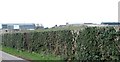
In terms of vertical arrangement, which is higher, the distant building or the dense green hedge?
the dense green hedge

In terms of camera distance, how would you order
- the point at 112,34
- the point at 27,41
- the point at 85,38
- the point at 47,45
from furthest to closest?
the point at 27,41 < the point at 47,45 < the point at 85,38 < the point at 112,34

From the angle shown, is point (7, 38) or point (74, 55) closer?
point (74, 55)

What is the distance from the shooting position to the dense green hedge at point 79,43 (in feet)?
56.9

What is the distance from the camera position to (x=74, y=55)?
77.9 ft

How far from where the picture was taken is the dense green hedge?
17344 millimetres

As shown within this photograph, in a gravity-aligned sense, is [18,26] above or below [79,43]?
below

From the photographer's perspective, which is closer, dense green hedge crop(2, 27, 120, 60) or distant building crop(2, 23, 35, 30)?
dense green hedge crop(2, 27, 120, 60)

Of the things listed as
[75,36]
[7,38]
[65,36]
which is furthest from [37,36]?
[7,38]

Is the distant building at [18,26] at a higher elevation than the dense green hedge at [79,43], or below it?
below

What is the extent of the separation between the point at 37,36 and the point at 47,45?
3643mm

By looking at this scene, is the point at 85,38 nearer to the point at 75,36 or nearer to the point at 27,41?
the point at 75,36

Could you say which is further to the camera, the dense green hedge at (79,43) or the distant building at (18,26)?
the distant building at (18,26)

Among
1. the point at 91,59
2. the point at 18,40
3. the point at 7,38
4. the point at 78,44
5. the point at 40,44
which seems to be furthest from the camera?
the point at 7,38

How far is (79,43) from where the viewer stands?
2211 cm
